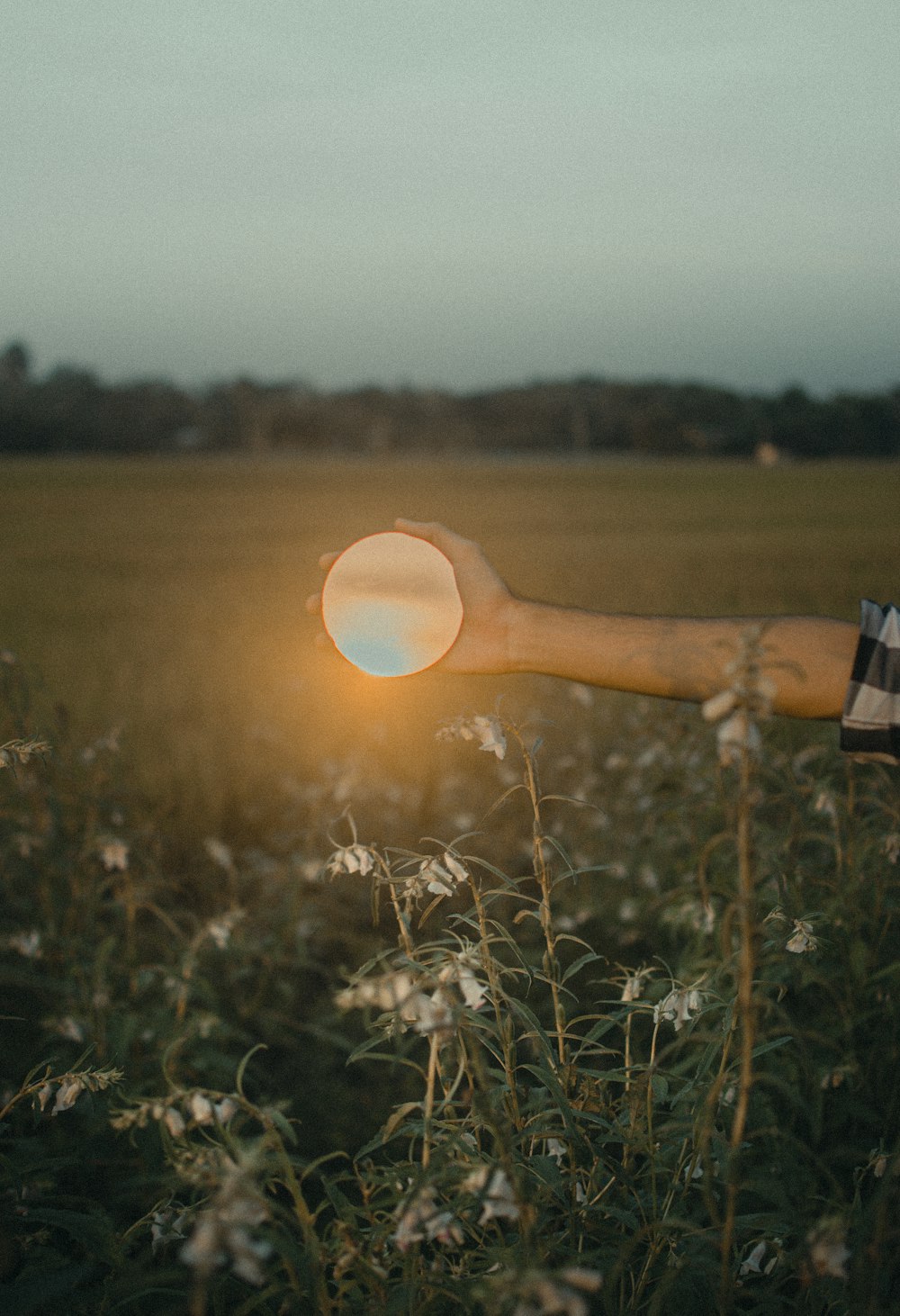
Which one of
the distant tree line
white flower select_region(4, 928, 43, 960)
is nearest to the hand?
white flower select_region(4, 928, 43, 960)

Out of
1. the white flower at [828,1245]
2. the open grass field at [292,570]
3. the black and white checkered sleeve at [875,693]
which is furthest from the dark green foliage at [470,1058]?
the open grass field at [292,570]

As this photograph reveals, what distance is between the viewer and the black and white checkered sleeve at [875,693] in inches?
62.9

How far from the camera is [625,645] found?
169 centimetres

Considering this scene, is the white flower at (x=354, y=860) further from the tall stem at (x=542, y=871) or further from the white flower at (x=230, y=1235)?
the white flower at (x=230, y=1235)

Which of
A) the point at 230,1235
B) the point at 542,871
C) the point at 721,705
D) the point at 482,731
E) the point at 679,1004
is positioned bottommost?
the point at 679,1004

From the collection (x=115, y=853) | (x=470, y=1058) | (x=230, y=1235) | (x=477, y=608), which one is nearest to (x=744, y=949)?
(x=230, y=1235)

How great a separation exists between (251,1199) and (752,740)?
66 centimetres

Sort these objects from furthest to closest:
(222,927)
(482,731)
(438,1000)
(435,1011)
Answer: (222,927) → (482,731) → (438,1000) → (435,1011)

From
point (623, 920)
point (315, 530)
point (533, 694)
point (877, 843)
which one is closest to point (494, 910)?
point (623, 920)

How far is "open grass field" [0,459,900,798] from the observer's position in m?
6.70

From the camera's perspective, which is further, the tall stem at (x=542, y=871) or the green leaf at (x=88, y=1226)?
the green leaf at (x=88, y=1226)

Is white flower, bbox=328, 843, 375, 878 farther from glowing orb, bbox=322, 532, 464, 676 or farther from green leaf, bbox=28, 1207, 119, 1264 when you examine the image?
green leaf, bbox=28, 1207, 119, 1264

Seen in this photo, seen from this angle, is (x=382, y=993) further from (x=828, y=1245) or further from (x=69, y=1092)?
Answer: (x=69, y=1092)

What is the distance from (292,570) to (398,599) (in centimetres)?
1484
